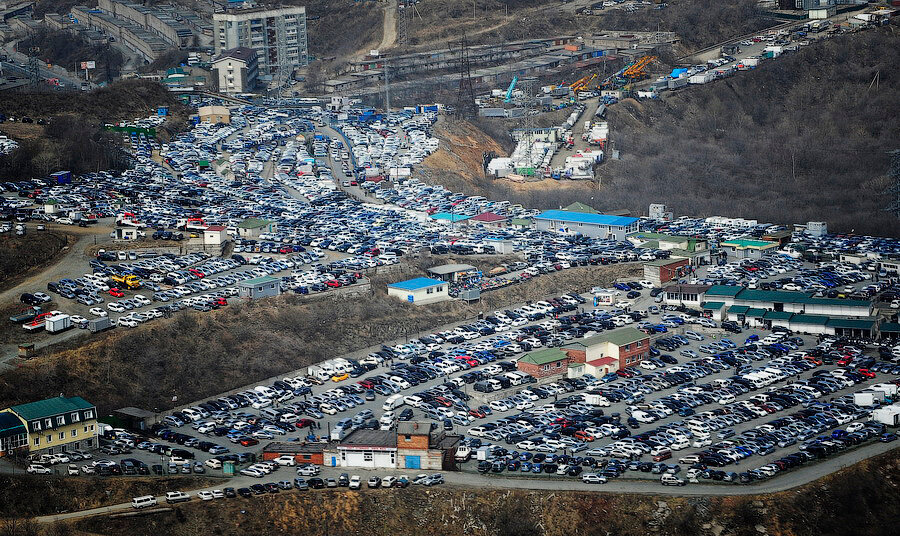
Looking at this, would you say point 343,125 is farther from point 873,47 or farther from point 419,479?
point 419,479

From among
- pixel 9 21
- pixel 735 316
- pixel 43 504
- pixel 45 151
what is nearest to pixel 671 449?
pixel 735 316

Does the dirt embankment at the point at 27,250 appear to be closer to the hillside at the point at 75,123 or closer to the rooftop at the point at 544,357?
the hillside at the point at 75,123

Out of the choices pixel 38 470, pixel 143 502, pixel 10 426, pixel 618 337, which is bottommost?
pixel 143 502

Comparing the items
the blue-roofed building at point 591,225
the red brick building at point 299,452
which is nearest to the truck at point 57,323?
the red brick building at point 299,452

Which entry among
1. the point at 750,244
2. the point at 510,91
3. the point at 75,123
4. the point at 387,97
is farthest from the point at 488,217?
the point at 510,91

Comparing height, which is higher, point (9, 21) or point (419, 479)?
point (9, 21)

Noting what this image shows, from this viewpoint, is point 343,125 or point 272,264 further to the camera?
point 343,125

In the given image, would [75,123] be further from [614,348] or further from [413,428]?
[413,428]
